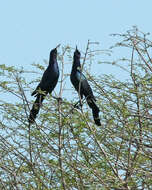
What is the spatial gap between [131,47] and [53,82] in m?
1.85

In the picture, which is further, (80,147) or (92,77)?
(92,77)

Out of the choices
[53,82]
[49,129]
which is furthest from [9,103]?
[53,82]

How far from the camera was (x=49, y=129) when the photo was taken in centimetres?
646

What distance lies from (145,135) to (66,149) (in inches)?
34.9

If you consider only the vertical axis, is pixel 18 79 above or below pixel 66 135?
above

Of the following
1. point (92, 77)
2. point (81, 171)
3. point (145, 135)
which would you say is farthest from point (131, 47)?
point (81, 171)

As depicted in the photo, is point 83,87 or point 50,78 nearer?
point 83,87

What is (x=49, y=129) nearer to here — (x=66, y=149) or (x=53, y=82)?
(x=66, y=149)

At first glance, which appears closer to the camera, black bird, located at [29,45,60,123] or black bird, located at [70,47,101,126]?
black bird, located at [70,47,101,126]

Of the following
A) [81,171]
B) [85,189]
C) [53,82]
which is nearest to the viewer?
[85,189]

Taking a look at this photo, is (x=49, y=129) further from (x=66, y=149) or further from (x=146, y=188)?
(x=146, y=188)

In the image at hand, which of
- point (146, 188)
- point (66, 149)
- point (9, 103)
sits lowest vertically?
point (146, 188)

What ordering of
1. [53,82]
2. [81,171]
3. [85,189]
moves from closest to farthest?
[85,189], [81,171], [53,82]

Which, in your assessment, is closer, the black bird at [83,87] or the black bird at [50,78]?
the black bird at [83,87]
